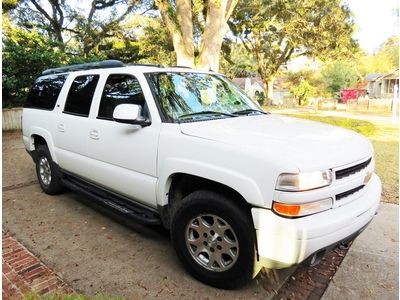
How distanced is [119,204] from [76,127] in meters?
1.25

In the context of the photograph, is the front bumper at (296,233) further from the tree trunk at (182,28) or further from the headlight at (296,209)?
the tree trunk at (182,28)

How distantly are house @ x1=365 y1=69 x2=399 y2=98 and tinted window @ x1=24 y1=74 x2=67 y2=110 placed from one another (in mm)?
55555

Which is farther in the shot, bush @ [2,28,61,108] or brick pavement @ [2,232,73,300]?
bush @ [2,28,61,108]

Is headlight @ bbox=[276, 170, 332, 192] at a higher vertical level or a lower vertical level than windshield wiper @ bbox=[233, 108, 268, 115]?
lower

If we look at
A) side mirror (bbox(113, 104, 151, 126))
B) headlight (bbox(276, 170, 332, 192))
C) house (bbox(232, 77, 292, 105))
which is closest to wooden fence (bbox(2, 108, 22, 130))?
side mirror (bbox(113, 104, 151, 126))

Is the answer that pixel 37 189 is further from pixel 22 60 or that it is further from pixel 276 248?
pixel 22 60

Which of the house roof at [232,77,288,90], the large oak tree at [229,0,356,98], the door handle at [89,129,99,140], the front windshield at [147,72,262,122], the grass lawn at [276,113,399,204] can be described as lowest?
the grass lawn at [276,113,399,204]

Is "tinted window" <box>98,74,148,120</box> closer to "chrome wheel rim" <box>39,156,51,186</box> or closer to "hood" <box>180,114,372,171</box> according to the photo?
"hood" <box>180,114,372,171</box>

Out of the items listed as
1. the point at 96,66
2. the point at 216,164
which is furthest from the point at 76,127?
the point at 216,164

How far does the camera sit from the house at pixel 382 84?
5322 centimetres

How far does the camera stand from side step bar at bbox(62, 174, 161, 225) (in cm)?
361

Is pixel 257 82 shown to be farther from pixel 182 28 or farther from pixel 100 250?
pixel 100 250

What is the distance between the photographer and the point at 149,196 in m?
3.52

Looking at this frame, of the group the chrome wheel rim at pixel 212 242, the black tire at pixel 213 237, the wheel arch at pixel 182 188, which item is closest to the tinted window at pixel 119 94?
the wheel arch at pixel 182 188
